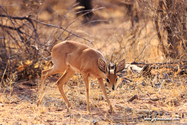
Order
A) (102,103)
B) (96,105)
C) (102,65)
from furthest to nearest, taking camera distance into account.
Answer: (102,103), (96,105), (102,65)

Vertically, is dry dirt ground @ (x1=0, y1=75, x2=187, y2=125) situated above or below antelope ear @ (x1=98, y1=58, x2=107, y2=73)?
below

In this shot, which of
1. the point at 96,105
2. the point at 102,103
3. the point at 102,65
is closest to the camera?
the point at 102,65

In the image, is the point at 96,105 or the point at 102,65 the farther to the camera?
the point at 96,105

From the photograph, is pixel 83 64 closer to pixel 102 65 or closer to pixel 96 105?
pixel 102 65

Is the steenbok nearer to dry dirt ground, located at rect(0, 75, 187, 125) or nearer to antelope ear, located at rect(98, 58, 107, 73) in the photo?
antelope ear, located at rect(98, 58, 107, 73)

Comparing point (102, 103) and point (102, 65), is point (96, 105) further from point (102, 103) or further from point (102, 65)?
point (102, 65)

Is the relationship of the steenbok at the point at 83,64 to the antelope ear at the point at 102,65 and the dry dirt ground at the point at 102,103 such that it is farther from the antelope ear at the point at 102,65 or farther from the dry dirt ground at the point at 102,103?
the dry dirt ground at the point at 102,103

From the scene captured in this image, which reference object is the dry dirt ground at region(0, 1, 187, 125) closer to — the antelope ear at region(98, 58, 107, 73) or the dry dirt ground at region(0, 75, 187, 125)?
the dry dirt ground at region(0, 75, 187, 125)

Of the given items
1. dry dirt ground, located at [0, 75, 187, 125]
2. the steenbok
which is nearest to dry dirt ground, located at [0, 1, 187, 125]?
dry dirt ground, located at [0, 75, 187, 125]

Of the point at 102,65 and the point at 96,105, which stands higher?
the point at 102,65

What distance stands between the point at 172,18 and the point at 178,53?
0.97 metres

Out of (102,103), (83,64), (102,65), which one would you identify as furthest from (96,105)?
(102,65)

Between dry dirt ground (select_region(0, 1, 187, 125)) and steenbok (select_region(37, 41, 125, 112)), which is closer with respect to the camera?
dry dirt ground (select_region(0, 1, 187, 125))

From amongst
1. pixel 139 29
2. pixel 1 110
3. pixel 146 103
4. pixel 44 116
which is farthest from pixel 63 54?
pixel 139 29
